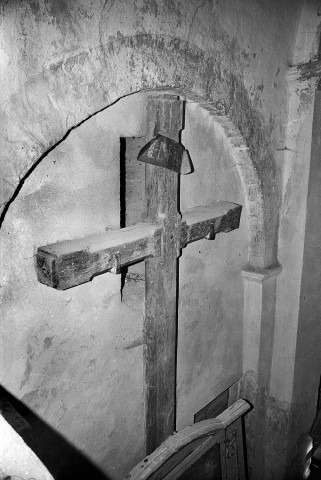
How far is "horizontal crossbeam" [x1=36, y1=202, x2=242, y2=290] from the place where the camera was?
2162mm

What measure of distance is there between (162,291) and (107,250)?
0.68 metres

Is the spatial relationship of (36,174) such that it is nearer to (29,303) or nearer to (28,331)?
(29,303)

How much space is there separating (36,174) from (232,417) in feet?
8.12

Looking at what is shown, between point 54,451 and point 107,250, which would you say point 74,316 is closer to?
point 107,250

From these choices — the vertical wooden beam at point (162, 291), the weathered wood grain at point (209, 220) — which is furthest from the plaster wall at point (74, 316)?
the weathered wood grain at point (209, 220)

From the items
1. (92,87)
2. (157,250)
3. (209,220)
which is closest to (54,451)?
(157,250)

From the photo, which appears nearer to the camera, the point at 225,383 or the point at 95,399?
the point at 95,399

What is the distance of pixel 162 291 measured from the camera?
2.90 meters

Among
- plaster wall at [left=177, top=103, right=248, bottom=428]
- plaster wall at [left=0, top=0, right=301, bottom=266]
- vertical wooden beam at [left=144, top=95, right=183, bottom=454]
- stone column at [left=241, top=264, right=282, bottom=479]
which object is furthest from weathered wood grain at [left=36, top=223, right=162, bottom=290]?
stone column at [left=241, top=264, right=282, bottom=479]

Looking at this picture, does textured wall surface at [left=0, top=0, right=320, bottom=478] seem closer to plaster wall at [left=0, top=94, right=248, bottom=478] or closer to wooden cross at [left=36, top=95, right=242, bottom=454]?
plaster wall at [left=0, top=94, right=248, bottom=478]

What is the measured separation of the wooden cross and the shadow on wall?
53 centimetres

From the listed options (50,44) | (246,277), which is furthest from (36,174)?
(246,277)

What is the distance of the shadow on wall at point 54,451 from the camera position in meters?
2.32

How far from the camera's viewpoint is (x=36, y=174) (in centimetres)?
213
